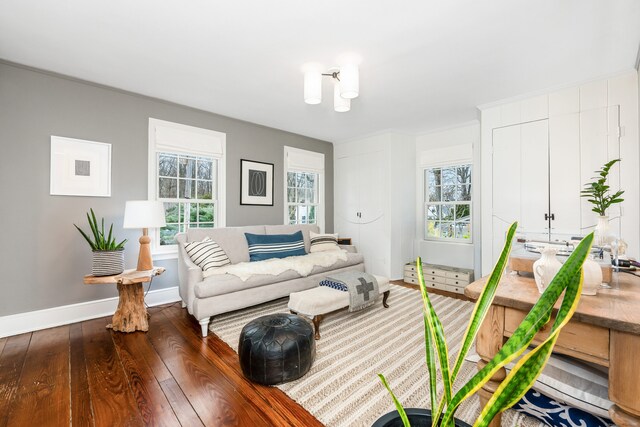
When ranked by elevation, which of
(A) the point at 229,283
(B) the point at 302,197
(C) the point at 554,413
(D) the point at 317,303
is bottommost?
(C) the point at 554,413

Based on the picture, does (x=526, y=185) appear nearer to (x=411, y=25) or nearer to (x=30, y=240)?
(x=411, y=25)

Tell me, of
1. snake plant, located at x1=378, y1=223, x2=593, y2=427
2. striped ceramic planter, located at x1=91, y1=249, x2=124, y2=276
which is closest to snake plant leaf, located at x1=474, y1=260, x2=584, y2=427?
snake plant, located at x1=378, y1=223, x2=593, y2=427

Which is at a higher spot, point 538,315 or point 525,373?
point 538,315

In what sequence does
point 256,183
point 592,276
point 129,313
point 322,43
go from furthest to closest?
point 256,183 → point 129,313 → point 322,43 → point 592,276

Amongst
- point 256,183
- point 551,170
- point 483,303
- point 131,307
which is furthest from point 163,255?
point 551,170

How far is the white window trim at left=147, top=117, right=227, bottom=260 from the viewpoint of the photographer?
3.45m

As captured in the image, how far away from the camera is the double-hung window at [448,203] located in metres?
4.54

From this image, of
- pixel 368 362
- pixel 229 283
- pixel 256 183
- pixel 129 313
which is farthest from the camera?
pixel 256 183

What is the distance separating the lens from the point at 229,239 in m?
3.59

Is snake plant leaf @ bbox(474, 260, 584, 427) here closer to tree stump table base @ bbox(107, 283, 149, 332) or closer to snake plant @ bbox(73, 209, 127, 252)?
tree stump table base @ bbox(107, 283, 149, 332)

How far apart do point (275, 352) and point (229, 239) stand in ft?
6.75

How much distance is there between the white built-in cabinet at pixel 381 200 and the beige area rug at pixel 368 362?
1.50 m

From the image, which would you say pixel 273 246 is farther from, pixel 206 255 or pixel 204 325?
pixel 204 325

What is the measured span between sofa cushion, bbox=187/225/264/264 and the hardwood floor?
1.09 metres
